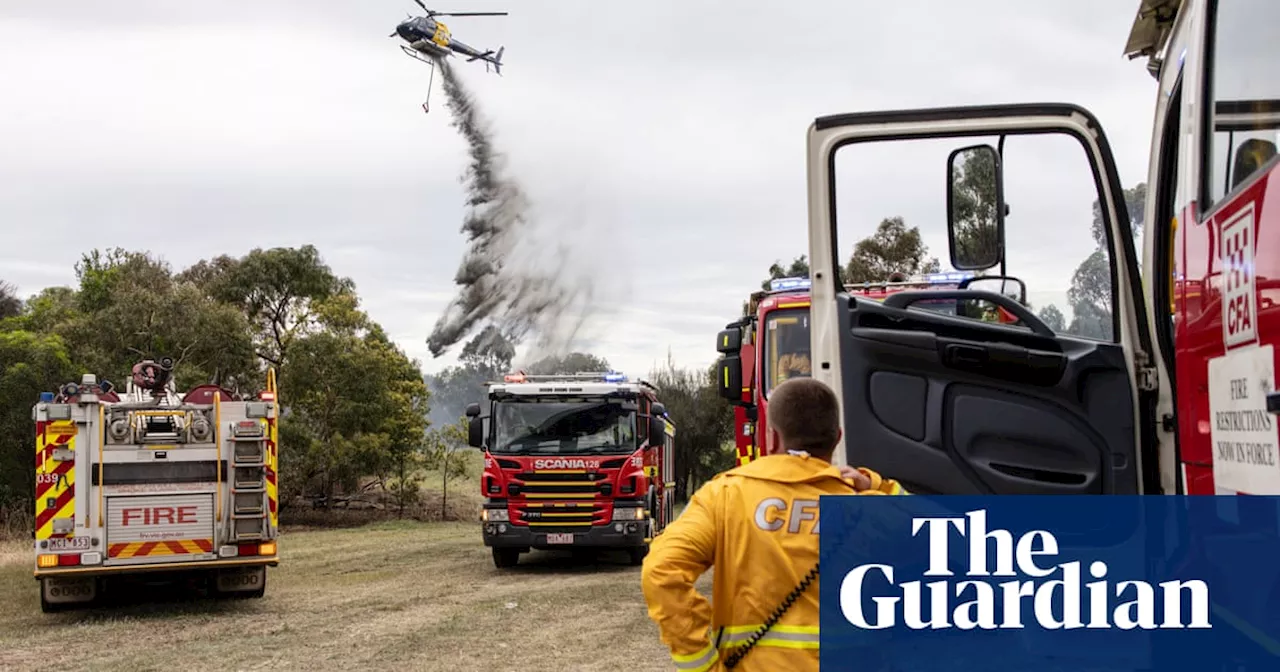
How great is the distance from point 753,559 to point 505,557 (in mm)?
15495

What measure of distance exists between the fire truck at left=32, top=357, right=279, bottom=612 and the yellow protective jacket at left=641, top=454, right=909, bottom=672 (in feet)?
35.3

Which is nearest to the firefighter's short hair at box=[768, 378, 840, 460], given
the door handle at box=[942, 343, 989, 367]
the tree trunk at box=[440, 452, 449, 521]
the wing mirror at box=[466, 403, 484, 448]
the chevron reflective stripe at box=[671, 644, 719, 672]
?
the chevron reflective stripe at box=[671, 644, 719, 672]

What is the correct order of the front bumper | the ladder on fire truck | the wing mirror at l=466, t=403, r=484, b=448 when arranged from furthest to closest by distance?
1. the wing mirror at l=466, t=403, r=484, b=448
2. the front bumper
3. the ladder on fire truck

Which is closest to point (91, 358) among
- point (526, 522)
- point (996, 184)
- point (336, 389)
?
point (336, 389)

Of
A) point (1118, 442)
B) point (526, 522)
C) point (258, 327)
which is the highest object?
point (258, 327)

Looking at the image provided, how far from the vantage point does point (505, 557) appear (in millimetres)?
18219

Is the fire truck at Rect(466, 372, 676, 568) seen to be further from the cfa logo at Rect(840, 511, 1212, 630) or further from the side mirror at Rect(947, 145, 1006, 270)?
the cfa logo at Rect(840, 511, 1212, 630)

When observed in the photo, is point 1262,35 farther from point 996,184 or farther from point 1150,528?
point 996,184

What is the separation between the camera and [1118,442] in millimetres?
4117

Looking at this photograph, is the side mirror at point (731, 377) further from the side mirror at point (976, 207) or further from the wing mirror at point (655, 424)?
the side mirror at point (976, 207)

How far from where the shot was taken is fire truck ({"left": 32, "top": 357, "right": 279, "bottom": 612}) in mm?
12461

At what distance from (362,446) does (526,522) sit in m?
13.2

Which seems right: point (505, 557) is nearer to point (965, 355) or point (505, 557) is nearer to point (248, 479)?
point (248, 479)

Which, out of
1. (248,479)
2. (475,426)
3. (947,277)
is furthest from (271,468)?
(947,277)
